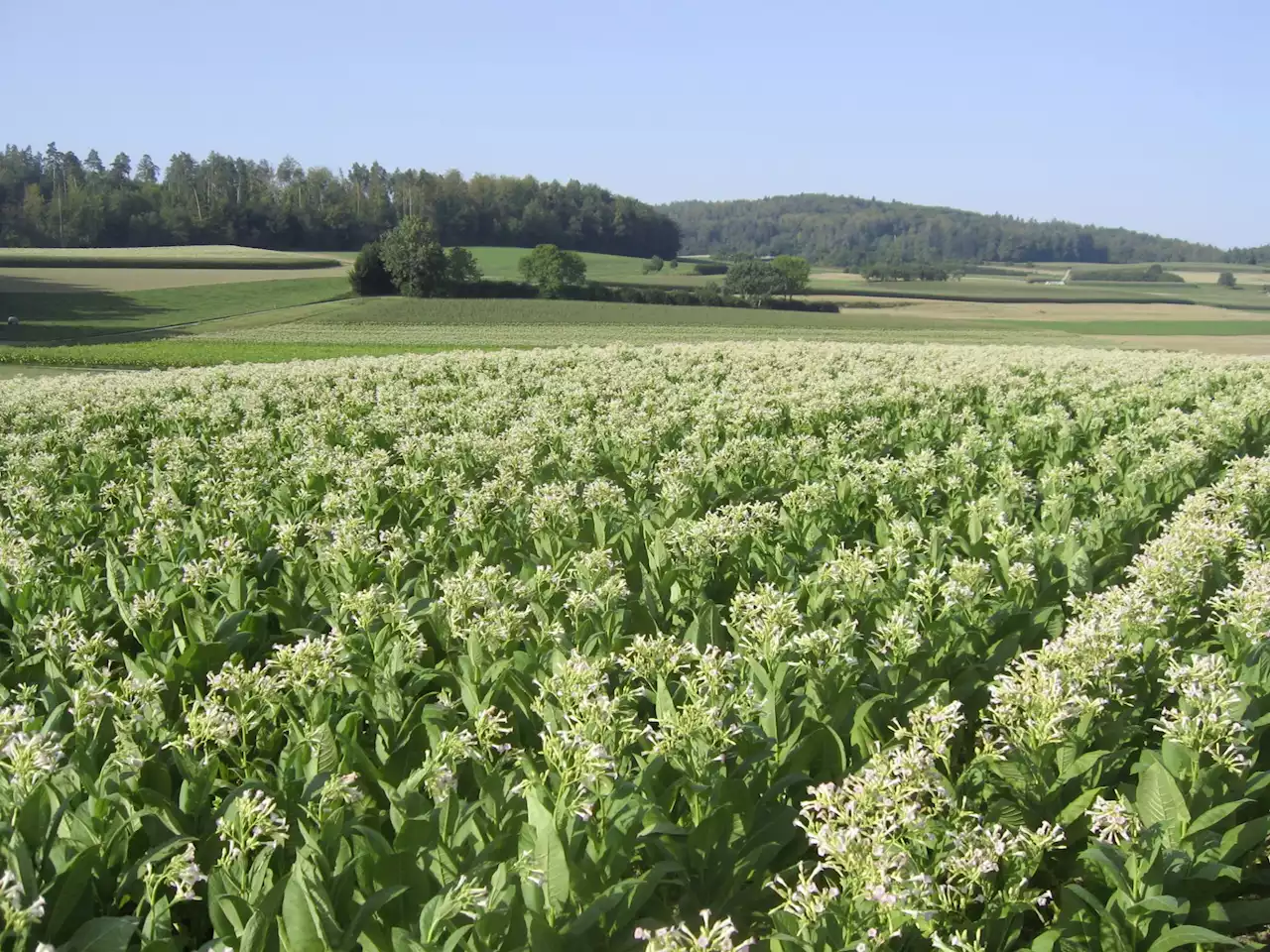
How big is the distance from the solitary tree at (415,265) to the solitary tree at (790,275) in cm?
4286

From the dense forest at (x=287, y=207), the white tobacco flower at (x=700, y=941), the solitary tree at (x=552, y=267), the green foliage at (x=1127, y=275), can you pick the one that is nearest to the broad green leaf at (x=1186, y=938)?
the white tobacco flower at (x=700, y=941)

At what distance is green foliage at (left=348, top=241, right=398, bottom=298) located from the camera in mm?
101000

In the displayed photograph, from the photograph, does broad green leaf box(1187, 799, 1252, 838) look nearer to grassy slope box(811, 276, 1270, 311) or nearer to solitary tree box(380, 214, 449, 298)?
solitary tree box(380, 214, 449, 298)

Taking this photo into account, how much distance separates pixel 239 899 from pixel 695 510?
313 inches

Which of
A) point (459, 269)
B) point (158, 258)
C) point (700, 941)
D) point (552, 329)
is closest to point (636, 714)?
point (700, 941)

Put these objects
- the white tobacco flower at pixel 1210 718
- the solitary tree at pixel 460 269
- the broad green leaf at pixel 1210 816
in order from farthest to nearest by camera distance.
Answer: the solitary tree at pixel 460 269 < the white tobacco flower at pixel 1210 718 < the broad green leaf at pixel 1210 816

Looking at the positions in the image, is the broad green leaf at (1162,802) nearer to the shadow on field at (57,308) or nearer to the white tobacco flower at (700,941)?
the white tobacco flower at (700,941)

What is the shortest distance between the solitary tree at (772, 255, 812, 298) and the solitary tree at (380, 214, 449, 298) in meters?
42.9

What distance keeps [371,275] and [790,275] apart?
167ft

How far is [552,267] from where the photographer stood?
381ft

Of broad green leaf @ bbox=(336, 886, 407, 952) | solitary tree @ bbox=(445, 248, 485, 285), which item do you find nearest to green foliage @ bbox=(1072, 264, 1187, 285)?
solitary tree @ bbox=(445, 248, 485, 285)

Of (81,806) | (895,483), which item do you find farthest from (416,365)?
(81,806)

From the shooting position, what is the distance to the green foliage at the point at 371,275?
3976 inches

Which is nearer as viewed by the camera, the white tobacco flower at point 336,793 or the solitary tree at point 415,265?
the white tobacco flower at point 336,793
